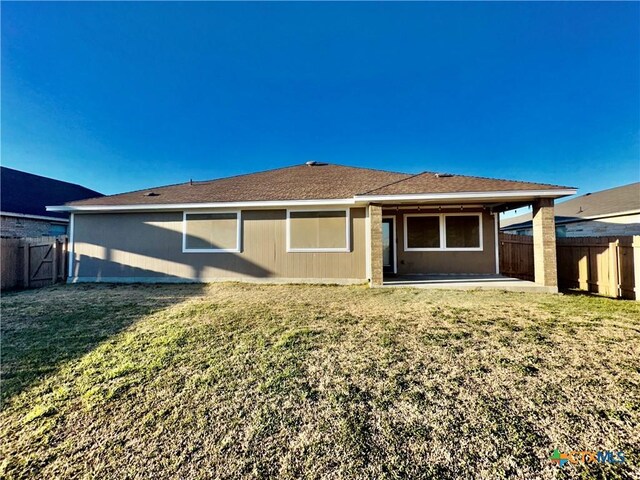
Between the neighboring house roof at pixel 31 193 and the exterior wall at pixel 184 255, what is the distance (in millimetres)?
4753

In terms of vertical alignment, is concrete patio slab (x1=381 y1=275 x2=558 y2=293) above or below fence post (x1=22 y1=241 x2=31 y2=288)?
below

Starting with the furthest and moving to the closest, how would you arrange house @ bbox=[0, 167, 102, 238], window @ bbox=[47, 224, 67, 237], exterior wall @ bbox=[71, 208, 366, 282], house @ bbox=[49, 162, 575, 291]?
window @ bbox=[47, 224, 67, 237], house @ bbox=[0, 167, 102, 238], exterior wall @ bbox=[71, 208, 366, 282], house @ bbox=[49, 162, 575, 291]

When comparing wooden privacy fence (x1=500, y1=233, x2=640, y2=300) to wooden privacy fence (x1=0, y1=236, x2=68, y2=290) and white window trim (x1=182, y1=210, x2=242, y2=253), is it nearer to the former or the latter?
white window trim (x1=182, y1=210, x2=242, y2=253)

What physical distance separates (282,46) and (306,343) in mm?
12033

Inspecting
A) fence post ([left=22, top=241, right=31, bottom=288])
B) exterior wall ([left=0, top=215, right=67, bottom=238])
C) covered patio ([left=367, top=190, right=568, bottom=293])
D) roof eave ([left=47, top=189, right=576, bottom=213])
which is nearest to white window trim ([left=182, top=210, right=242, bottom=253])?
roof eave ([left=47, top=189, right=576, bottom=213])

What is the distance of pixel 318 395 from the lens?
2.56 m

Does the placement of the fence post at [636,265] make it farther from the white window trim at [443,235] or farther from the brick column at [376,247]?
the brick column at [376,247]

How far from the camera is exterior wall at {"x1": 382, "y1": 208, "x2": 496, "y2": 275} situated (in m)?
9.60

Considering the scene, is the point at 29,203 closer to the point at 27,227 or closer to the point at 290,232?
the point at 27,227

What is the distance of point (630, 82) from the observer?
37.0 feet

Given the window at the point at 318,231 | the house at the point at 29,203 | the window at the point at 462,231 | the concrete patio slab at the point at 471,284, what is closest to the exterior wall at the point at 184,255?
the window at the point at 318,231

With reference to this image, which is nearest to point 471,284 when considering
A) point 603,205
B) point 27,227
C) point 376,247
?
point 376,247

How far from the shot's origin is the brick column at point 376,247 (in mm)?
7895

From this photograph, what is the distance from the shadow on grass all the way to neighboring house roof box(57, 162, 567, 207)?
125 inches
